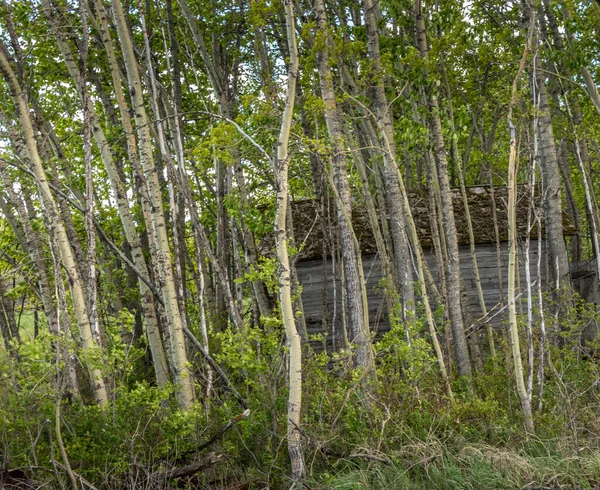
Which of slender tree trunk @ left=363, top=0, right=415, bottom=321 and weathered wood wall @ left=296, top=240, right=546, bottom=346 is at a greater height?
slender tree trunk @ left=363, top=0, right=415, bottom=321

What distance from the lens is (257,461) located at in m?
6.69

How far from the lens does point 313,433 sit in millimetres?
6625

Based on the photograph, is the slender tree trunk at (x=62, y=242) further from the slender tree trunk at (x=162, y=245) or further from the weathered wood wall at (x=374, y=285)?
the weathered wood wall at (x=374, y=285)

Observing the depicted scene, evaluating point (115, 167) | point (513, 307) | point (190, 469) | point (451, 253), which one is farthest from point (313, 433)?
point (115, 167)

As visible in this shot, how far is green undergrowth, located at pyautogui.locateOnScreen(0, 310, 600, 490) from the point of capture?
6.16 meters

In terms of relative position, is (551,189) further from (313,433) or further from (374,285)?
(313,433)

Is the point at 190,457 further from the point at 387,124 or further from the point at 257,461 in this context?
the point at 387,124

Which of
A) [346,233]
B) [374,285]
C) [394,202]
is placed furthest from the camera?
[374,285]

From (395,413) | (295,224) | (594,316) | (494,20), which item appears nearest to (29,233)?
(395,413)

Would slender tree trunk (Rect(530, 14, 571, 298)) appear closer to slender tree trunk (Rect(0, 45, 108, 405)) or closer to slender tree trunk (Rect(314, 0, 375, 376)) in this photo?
slender tree trunk (Rect(314, 0, 375, 376))

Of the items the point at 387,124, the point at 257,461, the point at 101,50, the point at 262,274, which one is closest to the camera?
the point at 262,274

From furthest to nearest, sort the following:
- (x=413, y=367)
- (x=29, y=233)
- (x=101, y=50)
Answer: (x=101, y=50) → (x=29, y=233) → (x=413, y=367)

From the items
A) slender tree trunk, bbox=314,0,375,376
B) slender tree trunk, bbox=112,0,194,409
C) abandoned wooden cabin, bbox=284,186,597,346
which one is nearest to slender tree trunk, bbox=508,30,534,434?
slender tree trunk, bbox=314,0,375,376

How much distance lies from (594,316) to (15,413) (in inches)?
303
